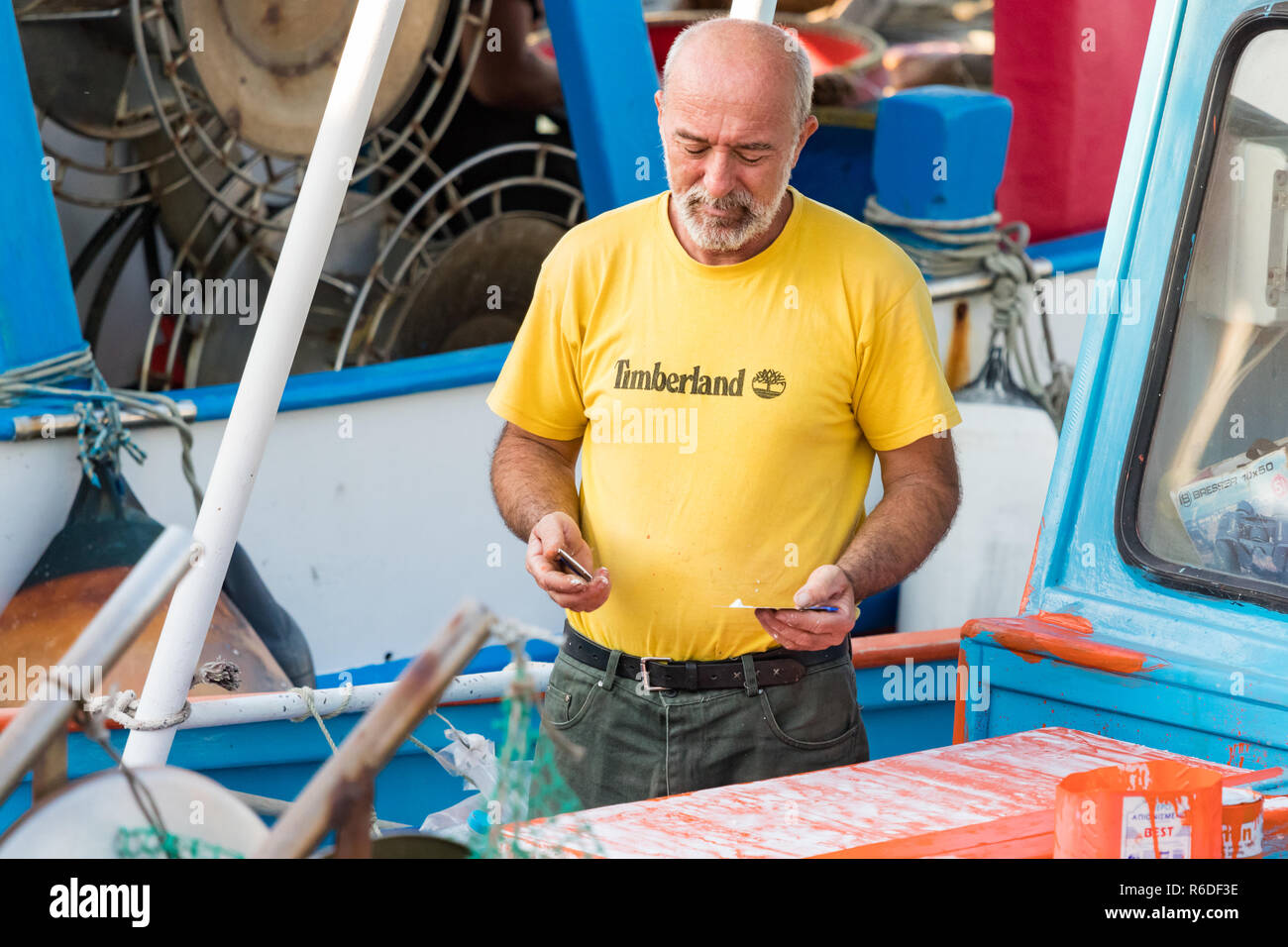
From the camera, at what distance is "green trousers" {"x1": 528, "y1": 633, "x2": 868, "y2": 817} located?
2400mm

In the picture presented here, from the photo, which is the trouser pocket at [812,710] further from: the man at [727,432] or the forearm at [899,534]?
the forearm at [899,534]

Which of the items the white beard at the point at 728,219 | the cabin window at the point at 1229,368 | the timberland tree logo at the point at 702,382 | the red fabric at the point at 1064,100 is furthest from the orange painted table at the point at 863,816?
the red fabric at the point at 1064,100

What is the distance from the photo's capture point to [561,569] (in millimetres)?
2270

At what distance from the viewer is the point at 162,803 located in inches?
49.8


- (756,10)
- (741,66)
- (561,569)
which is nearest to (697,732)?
(561,569)

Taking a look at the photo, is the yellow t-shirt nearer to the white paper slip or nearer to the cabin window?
the white paper slip

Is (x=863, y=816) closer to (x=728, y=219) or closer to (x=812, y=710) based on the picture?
(x=812, y=710)

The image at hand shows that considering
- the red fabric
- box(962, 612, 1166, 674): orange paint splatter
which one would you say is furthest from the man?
the red fabric

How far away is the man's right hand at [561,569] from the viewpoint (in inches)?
87.2

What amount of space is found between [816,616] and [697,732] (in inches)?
13.8
